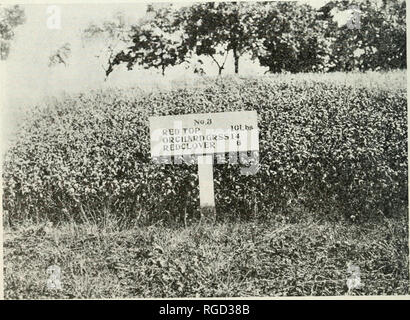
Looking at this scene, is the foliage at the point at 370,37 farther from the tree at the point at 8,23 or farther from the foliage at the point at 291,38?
the tree at the point at 8,23

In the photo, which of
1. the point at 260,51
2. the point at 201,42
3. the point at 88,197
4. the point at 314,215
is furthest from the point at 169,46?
the point at 314,215

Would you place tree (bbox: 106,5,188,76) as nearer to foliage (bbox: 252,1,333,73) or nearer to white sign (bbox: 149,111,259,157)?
white sign (bbox: 149,111,259,157)

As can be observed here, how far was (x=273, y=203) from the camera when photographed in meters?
5.01

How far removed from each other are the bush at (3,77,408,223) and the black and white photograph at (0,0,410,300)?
0.01 metres

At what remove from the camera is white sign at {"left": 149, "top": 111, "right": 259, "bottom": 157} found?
5.03 metres

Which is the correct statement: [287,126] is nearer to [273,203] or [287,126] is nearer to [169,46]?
[273,203]

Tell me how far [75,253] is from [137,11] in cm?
248

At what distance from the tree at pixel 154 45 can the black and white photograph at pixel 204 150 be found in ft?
0.05

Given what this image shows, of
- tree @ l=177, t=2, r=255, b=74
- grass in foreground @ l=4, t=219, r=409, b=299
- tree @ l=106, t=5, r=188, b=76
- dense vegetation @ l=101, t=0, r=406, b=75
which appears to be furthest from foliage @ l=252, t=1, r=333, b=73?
grass in foreground @ l=4, t=219, r=409, b=299

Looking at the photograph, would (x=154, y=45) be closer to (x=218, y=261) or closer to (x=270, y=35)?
(x=270, y=35)

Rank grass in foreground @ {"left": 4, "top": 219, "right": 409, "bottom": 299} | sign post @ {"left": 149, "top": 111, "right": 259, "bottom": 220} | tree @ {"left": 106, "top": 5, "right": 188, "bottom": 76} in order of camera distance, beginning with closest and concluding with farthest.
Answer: grass in foreground @ {"left": 4, "top": 219, "right": 409, "bottom": 299}
sign post @ {"left": 149, "top": 111, "right": 259, "bottom": 220}
tree @ {"left": 106, "top": 5, "right": 188, "bottom": 76}

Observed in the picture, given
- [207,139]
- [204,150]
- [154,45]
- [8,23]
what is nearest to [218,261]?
[204,150]

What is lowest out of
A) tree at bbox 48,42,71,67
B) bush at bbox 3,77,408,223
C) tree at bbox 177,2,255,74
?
bush at bbox 3,77,408,223

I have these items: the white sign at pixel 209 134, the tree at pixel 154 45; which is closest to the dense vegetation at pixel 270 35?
the tree at pixel 154 45
